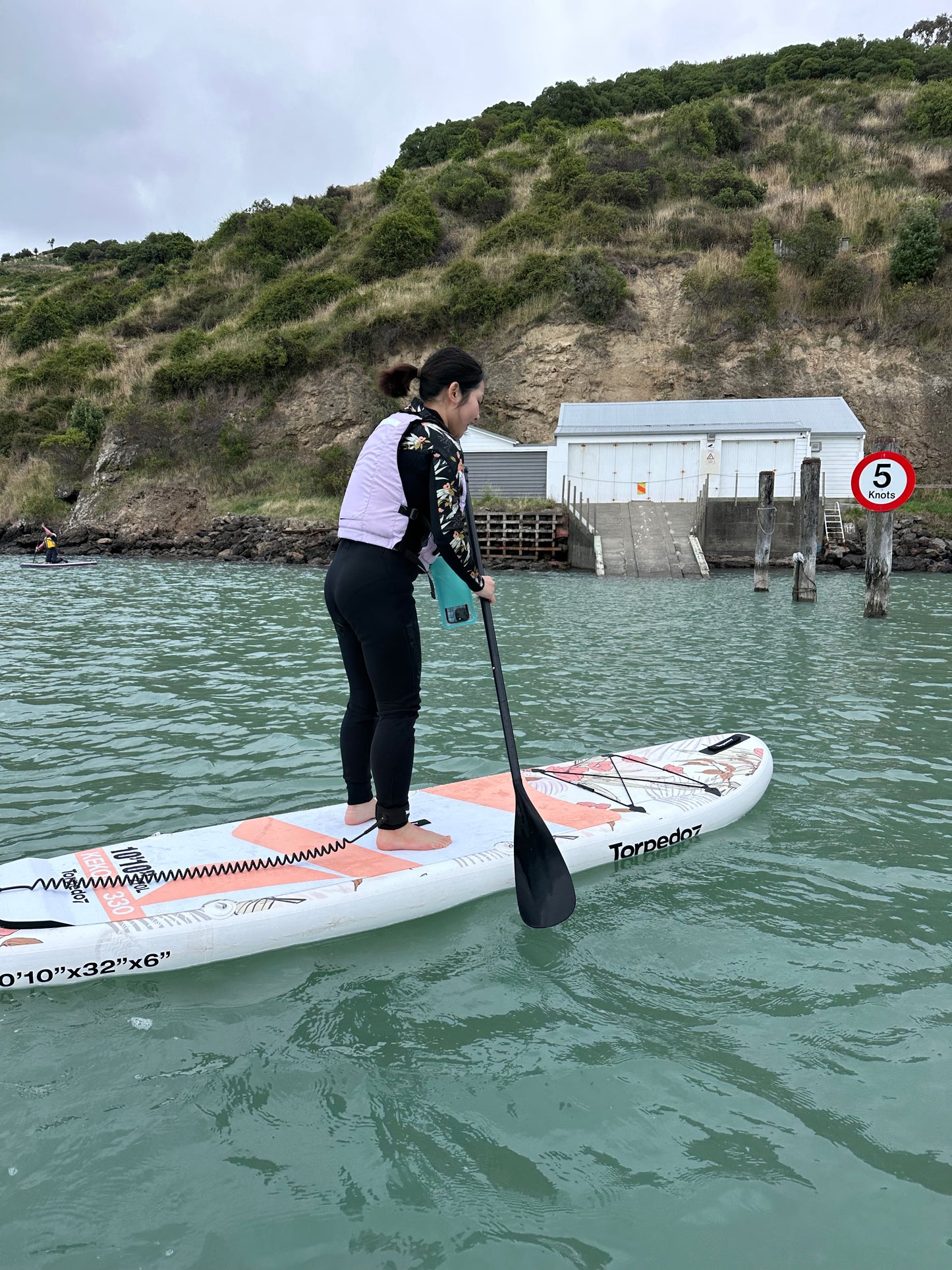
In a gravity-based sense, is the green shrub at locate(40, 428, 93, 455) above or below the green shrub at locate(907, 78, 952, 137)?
below

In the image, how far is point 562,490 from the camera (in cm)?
3027

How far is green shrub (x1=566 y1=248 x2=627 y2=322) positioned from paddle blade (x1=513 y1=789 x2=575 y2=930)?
37.4 m

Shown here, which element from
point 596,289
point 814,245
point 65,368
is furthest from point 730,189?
point 65,368

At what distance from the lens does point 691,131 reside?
51000 millimetres

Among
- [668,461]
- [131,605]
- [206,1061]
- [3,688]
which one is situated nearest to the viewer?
[206,1061]

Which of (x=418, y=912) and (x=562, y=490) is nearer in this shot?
(x=418, y=912)

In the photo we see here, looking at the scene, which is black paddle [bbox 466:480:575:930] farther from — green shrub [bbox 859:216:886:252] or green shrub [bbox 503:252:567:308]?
green shrub [bbox 859:216:886:252]

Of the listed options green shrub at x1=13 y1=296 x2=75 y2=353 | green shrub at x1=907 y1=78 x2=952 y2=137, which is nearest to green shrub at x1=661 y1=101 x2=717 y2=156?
green shrub at x1=907 y1=78 x2=952 y2=137

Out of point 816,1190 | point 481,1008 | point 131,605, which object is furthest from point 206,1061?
point 131,605

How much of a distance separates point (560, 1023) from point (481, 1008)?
27 centimetres

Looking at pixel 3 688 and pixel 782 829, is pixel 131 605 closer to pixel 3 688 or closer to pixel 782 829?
pixel 3 688

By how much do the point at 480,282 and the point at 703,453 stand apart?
15573mm

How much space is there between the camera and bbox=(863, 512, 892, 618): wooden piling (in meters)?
13.6

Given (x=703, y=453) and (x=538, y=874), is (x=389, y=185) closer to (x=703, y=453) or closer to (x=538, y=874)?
(x=703, y=453)
